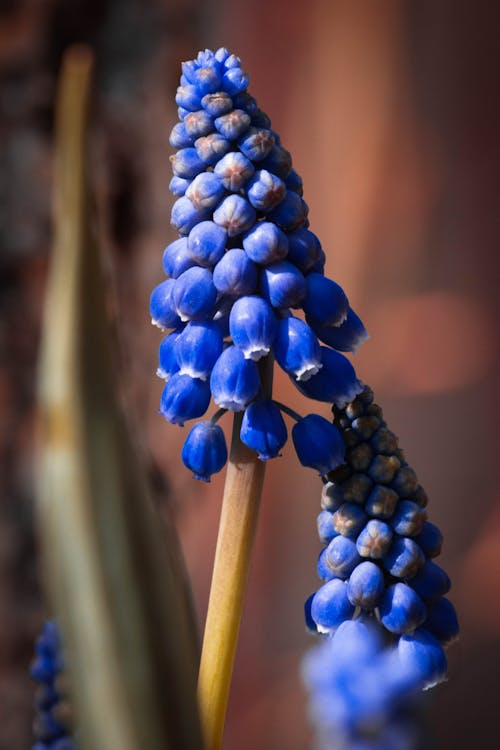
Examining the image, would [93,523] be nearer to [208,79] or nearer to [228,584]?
[228,584]

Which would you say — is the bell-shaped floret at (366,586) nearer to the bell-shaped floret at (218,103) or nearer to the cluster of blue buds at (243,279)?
the cluster of blue buds at (243,279)

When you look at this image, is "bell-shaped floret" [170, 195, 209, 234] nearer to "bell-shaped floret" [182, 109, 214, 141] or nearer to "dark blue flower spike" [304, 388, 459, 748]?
"bell-shaped floret" [182, 109, 214, 141]

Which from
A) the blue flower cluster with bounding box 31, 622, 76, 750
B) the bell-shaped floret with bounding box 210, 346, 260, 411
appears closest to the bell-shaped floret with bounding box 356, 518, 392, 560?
the bell-shaped floret with bounding box 210, 346, 260, 411

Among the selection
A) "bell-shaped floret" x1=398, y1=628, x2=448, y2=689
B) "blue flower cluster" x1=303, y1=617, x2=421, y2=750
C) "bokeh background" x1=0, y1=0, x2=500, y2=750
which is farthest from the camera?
"bokeh background" x1=0, y1=0, x2=500, y2=750

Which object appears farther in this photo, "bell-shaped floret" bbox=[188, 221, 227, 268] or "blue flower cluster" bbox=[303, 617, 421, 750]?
"bell-shaped floret" bbox=[188, 221, 227, 268]

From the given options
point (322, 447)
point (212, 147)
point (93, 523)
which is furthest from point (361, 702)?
point (212, 147)

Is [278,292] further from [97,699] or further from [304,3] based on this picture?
[304,3]
